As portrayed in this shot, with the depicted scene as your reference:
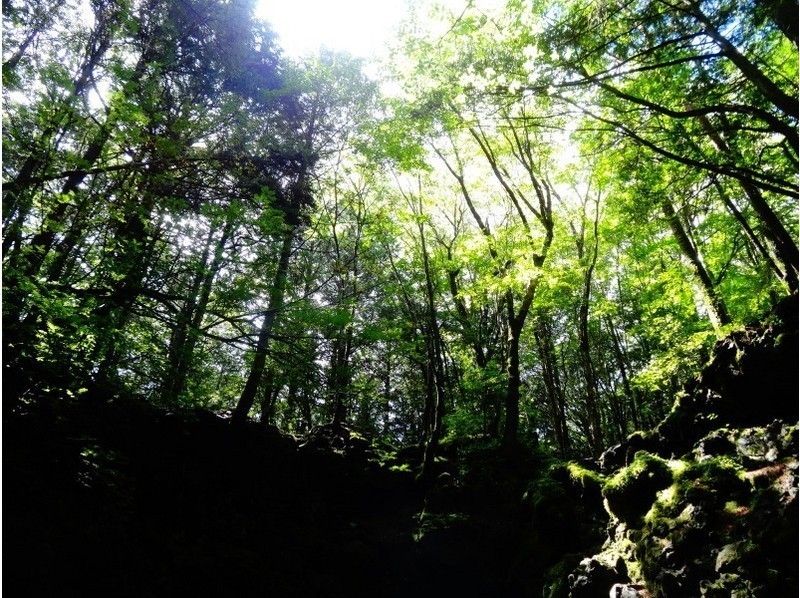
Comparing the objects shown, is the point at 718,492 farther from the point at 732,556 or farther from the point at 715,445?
the point at 715,445

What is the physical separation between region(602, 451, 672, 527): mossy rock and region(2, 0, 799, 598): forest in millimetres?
54

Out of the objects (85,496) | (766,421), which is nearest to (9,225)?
(85,496)

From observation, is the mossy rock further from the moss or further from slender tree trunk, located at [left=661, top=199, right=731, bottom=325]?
slender tree trunk, located at [left=661, top=199, right=731, bottom=325]

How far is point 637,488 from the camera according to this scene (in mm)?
7805

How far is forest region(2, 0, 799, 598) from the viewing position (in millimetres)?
5031

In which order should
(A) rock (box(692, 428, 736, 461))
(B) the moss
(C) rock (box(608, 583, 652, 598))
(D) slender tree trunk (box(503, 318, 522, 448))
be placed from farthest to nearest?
(D) slender tree trunk (box(503, 318, 522, 448)), (B) the moss, (A) rock (box(692, 428, 736, 461)), (C) rock (box(608, 583, 652, 598))

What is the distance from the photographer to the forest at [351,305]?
198 inches

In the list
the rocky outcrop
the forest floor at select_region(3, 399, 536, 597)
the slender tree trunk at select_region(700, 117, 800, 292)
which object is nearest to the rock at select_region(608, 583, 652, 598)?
the rocky outcrop

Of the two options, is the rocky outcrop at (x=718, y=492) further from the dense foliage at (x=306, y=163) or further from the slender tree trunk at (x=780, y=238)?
the dense foliage at (x=306, y=163)

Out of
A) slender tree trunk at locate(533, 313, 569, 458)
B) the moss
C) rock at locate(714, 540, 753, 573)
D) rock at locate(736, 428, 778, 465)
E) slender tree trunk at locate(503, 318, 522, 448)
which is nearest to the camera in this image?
rock at locate(714, 540, 753, 573)

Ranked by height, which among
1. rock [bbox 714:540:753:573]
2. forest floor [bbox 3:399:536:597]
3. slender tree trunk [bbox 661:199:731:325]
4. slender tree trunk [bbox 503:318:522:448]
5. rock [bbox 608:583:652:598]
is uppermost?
slender tree trunk [bbox 661:199:731:325]

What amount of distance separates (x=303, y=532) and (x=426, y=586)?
10.4 feet

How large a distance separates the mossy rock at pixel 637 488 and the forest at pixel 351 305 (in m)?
0.05

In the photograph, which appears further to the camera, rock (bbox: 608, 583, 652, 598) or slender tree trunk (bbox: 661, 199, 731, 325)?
slender tree trunk (bbox: 661, 199, 731, 325)
